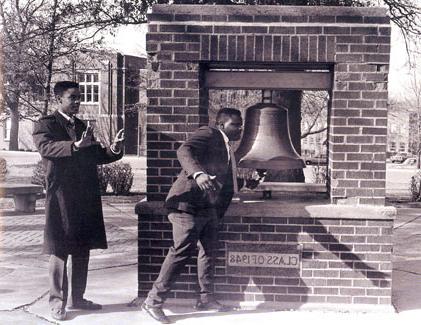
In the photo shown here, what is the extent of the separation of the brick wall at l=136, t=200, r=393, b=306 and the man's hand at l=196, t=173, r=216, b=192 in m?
0.93

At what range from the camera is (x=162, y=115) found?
19.1 ft

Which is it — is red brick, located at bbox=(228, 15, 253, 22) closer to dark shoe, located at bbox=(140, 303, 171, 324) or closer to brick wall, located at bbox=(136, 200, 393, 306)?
brick wall, located at bbox=(136, 200, 393, 306)

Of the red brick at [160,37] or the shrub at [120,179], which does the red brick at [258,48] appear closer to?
the red brick at [160,37]

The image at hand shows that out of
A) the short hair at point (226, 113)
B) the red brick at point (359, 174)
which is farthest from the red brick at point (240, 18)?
the red brick at point (359, 174)

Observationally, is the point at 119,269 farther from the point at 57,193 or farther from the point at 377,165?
the point at 377,165

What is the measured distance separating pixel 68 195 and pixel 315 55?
2.50 meters

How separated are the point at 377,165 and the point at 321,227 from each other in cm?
75

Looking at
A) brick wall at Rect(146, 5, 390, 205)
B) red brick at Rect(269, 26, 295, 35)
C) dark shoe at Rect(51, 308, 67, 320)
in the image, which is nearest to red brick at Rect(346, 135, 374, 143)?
brick wall at Rect(146, 5, 390, 205)

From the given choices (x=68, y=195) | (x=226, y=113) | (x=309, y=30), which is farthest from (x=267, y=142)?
(x=68, y=195)

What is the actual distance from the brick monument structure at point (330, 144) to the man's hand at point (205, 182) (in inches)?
36.2

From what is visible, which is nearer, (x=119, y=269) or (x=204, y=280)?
(x=204, y=280)

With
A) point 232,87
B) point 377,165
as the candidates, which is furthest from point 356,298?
point 232,87

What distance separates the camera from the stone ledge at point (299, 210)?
5.64m

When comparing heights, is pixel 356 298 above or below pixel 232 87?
below
